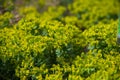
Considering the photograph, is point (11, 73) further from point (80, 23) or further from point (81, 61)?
point (80, 23)

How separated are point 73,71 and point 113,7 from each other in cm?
501

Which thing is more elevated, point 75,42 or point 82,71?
point 75,42

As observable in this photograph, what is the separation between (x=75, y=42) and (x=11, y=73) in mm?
1118

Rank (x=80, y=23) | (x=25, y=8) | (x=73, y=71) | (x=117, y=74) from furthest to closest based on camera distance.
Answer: (x=25, y=8) → (x=80, y=23) → (x=73, y=71) → (x=117, y=74)

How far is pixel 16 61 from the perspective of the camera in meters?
5.20

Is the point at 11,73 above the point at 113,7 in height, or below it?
below

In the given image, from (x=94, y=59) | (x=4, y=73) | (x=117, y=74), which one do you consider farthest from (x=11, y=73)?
(x=117, y=74)

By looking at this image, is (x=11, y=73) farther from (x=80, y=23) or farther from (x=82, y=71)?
(x=80, y=23)

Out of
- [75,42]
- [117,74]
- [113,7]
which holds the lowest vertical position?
[117,74]

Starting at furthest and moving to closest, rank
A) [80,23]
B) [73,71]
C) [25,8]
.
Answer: [25,8], [80,23], [73,71]

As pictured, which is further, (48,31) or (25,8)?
(25,8)

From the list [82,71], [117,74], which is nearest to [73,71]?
[82,71]

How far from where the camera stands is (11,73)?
5305 millimetres

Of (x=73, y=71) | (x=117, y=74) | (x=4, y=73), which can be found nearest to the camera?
(x=117, y=74)
